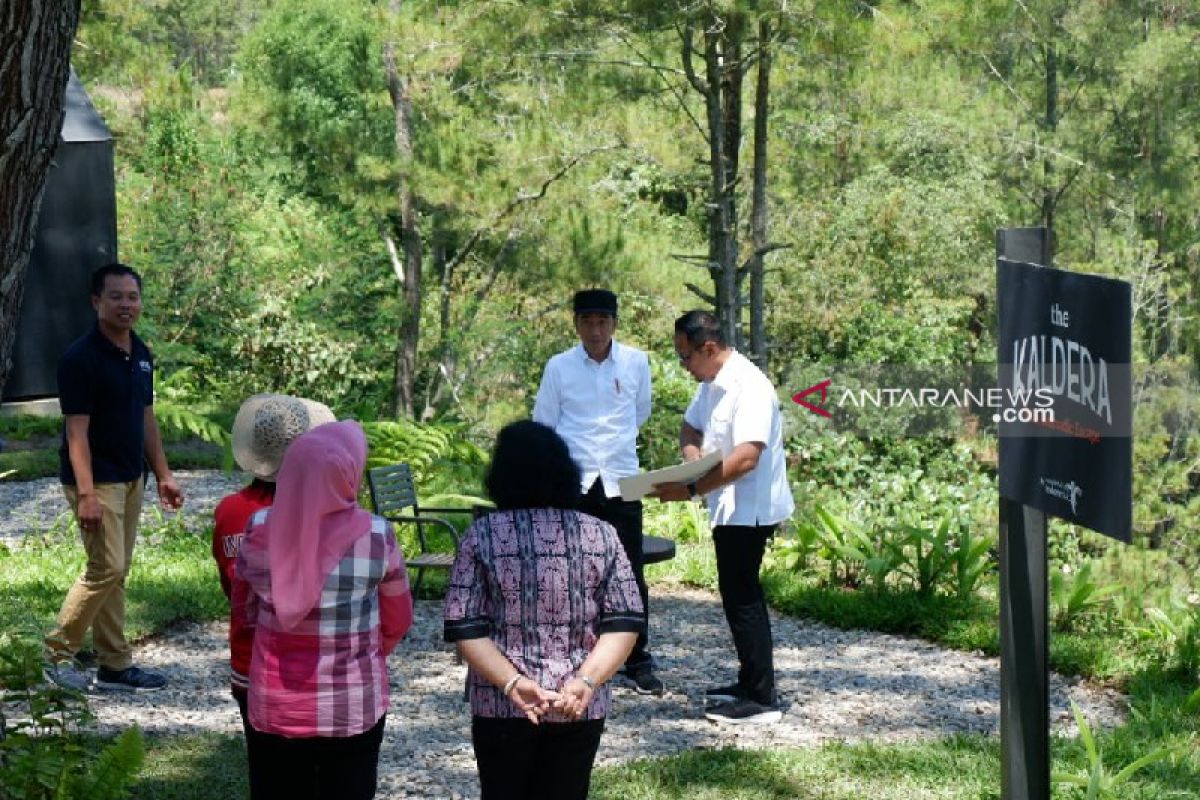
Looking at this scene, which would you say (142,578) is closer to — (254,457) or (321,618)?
(254,457)

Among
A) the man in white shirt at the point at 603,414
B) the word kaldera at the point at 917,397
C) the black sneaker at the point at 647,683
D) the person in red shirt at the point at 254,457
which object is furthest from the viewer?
the word kaldera at the point at 917,397

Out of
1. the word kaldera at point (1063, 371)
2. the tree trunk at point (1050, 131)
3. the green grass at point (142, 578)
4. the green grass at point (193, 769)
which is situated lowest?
the green grass at point (193, 769)

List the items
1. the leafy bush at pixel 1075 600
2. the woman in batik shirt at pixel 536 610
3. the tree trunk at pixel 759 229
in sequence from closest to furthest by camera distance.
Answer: the woman in batik shirt at pixel 536 610 → the leafy bush at pixel 1075 600 → the tree trunk at pixel 759 229

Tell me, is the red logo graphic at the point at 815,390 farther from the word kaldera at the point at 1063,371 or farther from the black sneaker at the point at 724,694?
the word kaldera at the point at 1063,371

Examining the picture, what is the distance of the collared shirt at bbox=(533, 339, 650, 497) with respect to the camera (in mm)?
7359

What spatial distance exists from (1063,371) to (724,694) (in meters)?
3.46

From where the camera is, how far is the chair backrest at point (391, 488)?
9211 mm

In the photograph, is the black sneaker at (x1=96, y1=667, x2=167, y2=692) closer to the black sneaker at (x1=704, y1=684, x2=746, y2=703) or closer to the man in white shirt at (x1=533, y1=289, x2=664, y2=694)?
the man in white shirt at (x1=533, y1=289, x2=664, y2=694)

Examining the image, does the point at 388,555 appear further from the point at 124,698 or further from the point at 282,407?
the point at 124,698

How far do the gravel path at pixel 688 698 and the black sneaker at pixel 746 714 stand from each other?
5 centimetres

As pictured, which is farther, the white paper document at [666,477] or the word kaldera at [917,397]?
the word kaldera at [917,397]

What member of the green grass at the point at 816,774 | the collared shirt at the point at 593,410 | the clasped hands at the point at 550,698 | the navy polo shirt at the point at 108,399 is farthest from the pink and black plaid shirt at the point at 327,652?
the collared shirt at the point at 593,410

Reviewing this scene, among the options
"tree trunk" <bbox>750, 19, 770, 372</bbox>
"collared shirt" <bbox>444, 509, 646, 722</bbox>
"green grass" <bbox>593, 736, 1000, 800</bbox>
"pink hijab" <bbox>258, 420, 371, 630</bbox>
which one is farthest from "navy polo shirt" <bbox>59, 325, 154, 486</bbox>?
"tree trunk" <bbox>750, 19, 770, 372</bbox>

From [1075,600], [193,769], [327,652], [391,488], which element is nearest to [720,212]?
[391,488]
